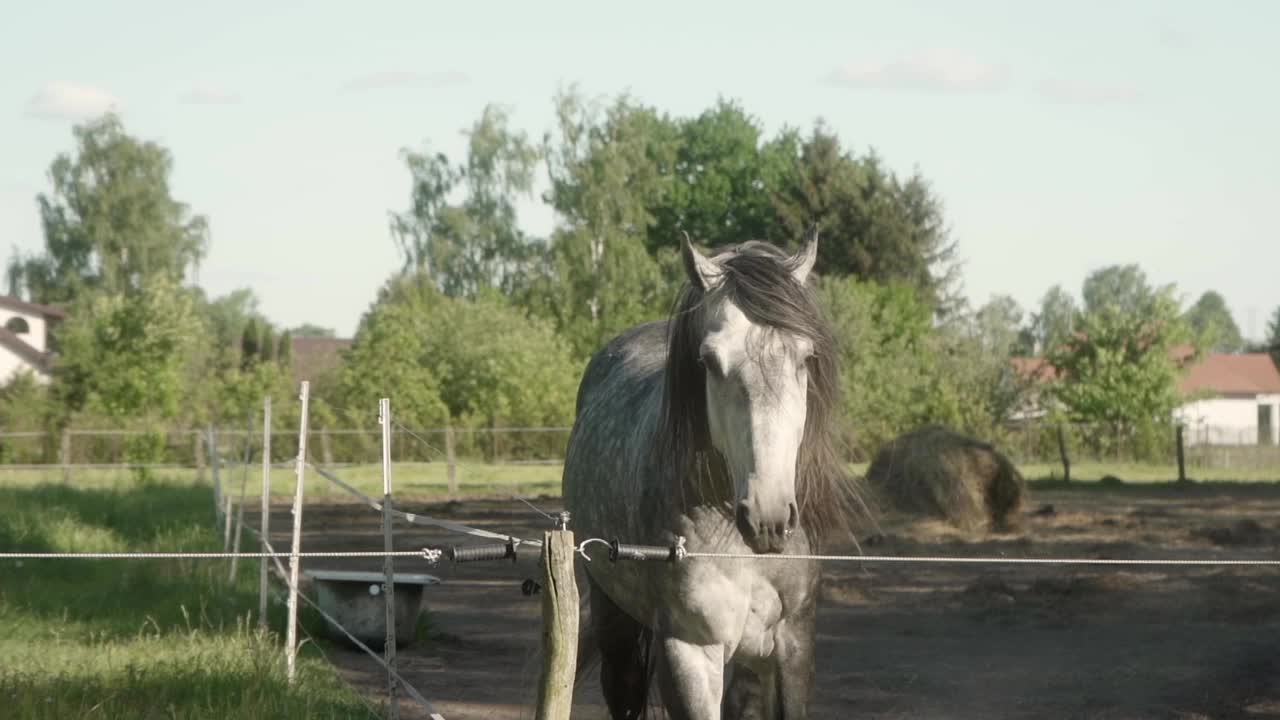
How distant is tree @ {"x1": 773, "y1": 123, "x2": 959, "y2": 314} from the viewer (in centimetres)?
5003

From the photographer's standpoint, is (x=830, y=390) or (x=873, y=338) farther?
(x=873, y=338)

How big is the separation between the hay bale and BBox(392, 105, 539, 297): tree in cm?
3579

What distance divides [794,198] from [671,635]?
159ft

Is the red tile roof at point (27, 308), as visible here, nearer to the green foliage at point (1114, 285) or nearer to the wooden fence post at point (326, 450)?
the wooden fence post at point (326, 450)

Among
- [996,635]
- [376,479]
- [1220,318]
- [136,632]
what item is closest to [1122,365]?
[376,479]

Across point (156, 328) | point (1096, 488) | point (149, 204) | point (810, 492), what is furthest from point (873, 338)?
point (810, 492)

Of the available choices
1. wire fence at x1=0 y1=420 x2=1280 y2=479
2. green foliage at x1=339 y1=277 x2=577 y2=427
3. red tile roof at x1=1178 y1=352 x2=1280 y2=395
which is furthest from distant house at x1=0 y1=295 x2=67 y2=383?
red tile roof at x1=1178 y1=352 x2=1280 y2=395

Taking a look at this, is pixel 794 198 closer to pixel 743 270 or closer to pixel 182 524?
pixel 182 524

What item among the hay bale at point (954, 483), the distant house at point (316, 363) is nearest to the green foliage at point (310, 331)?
the distant house at point (316, 363)

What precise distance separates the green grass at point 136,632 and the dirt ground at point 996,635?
81cm

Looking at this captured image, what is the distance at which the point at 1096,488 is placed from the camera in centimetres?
2750

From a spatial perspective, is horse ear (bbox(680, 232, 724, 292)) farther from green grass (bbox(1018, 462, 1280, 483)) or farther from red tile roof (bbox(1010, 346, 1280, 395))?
red tile roof (bbox(1010, 346, 1280, 395))

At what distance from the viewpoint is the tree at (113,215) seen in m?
56.7

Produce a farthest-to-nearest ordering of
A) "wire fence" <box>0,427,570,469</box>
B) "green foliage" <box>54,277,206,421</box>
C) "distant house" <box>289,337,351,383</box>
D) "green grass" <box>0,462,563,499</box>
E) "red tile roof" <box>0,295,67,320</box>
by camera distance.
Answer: "red tile roof" <box>0,295,67,320</box>, "distant house" <box>289,337,351,383</box>, "green foliage" <box>54,277,206,421</box>, "wire fence" <box>0,427,570,469</box>, "green grass" <box>0,462,563,499</box>
